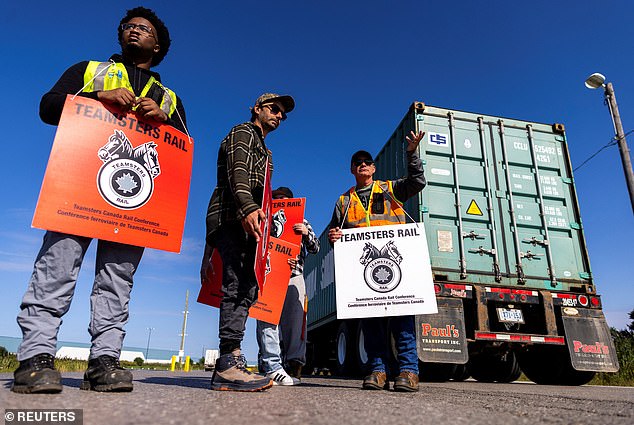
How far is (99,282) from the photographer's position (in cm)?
233

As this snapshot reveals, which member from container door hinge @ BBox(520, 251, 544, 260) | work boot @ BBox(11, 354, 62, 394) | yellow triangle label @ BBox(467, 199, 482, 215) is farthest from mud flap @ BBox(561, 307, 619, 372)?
work boot @ BBox(11, 354, 62, 394)

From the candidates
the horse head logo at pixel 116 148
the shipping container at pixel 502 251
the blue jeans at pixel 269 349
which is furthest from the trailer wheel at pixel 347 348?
the horse head logo at pixel 116 148

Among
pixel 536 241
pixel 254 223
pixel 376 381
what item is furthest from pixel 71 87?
pixel 536 241

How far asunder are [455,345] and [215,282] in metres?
3.36

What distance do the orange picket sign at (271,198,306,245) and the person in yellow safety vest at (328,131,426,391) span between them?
345 millimetres

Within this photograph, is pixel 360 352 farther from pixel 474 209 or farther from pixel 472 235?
pixel 474 209

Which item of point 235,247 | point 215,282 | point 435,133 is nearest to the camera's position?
point 235,247

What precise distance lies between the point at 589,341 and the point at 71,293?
5.87m

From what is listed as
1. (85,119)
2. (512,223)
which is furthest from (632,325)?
(85,119)

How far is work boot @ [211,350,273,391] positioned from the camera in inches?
96.7

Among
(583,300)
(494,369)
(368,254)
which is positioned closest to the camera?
(368,254)

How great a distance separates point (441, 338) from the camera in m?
5.11

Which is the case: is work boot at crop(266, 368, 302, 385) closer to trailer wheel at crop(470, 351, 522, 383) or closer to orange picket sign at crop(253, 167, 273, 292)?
orange picket sign at crop(253, 167, 273, 292)

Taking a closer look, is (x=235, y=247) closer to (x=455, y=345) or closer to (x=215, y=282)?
(x=215, y=282)
